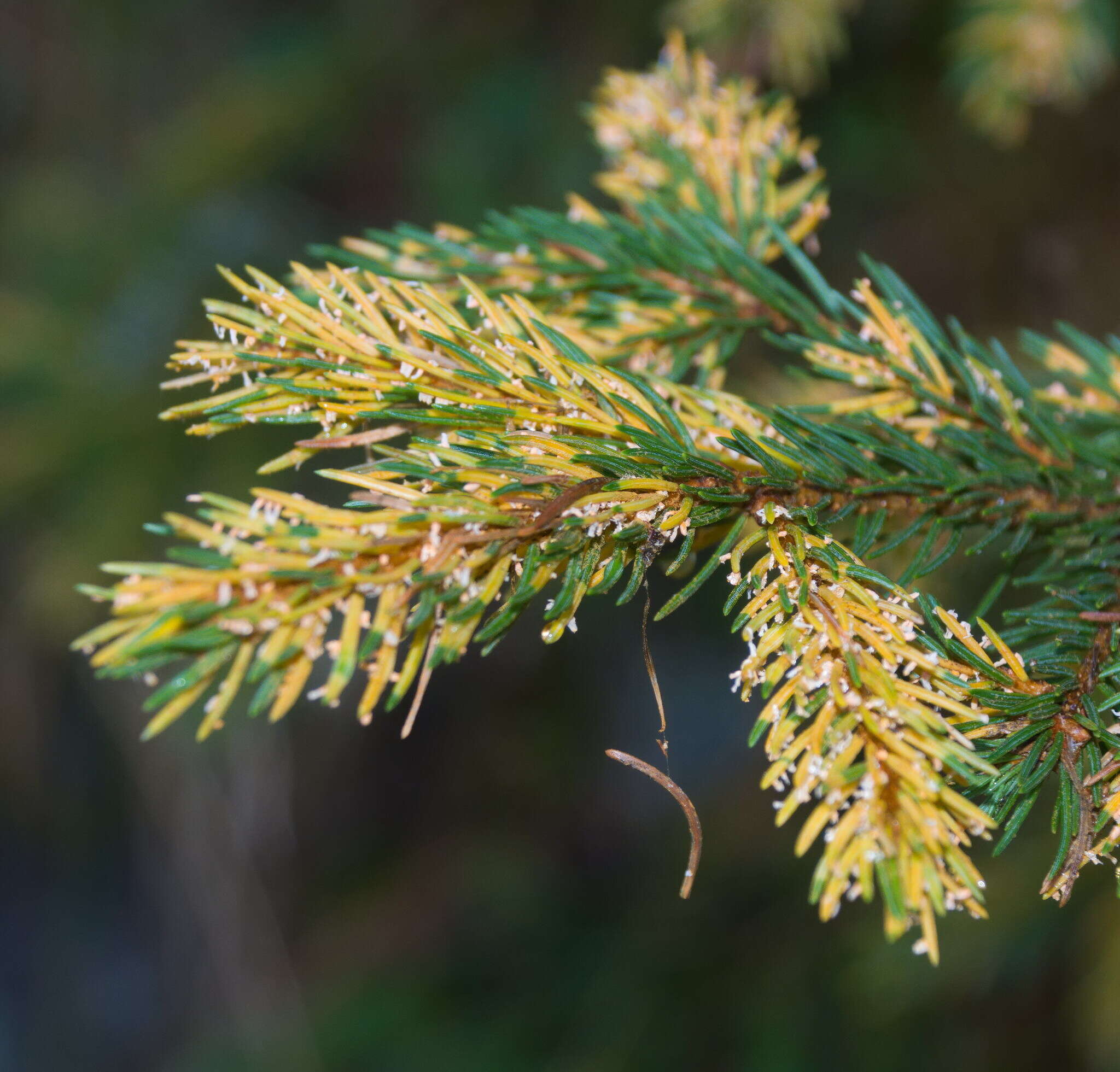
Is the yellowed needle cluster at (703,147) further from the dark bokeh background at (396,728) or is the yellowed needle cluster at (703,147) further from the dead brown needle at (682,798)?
the dark bokeh background at (396,728)

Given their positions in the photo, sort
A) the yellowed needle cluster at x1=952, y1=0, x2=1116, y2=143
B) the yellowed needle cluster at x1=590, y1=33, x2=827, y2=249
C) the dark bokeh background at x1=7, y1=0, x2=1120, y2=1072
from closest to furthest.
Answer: the yellowed needle cluster at x1=590, y1=33, x2=827, y2=249
the yellowed needle cluster at x1=952, y1=0, x2=1116, y2=143
the dark bokeh background at x1=7, y1=0, x2=1120, y2=1072

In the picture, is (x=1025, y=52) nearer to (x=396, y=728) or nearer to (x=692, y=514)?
(x=692, y=514)

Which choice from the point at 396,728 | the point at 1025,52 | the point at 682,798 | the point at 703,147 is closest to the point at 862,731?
the point at 682,798

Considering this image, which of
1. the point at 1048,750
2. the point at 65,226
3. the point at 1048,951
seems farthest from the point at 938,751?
the point at 65,226

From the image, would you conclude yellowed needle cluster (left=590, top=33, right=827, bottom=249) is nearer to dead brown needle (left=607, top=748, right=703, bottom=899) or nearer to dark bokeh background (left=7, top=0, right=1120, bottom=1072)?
dead brown needle (left=607, top=748, right=703, bottom=899)

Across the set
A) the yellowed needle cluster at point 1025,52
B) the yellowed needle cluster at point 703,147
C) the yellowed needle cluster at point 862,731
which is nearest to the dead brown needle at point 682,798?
the yellowed needle cluster at point 862,731

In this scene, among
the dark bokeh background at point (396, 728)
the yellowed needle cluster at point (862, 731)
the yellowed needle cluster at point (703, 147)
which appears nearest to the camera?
the yellowed needle cluster at point (862, 731)

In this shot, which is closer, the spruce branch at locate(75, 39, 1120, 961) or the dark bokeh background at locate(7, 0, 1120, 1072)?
the spruce branch at locate(75, 39, 1120, 961)

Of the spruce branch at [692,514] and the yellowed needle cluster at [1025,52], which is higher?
the yellowed needle cluster at [1025,52]

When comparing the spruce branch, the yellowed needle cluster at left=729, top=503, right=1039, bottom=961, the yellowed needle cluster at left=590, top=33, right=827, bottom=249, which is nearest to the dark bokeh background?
the yellowed needle cluster at left=590, top=33, right=827, bottom=249
